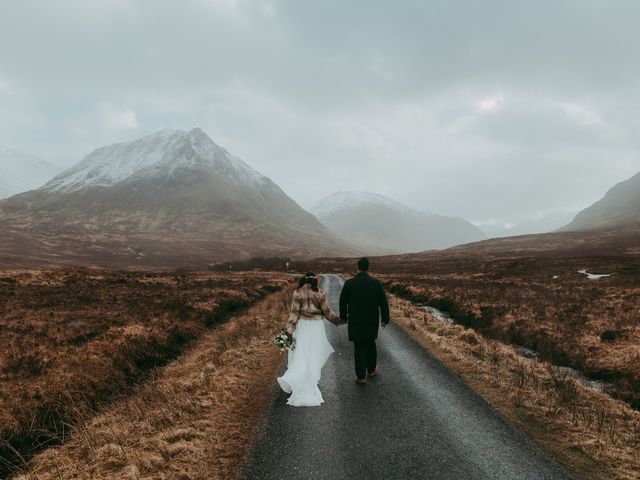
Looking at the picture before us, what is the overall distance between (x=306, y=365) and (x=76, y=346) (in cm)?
1058

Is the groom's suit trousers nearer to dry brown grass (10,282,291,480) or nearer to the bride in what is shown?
the bride

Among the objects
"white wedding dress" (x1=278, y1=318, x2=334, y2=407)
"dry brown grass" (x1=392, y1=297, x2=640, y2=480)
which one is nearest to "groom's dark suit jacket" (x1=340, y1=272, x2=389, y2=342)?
"white wedding dress" (x1=278, y1=318, x2=334, y2=407)

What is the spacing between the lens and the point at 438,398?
8.59 metres

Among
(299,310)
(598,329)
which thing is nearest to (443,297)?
(598,329)

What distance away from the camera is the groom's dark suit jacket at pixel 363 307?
9.38 m

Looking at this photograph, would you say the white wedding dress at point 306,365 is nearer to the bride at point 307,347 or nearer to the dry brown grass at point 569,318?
the bride at point 307,347

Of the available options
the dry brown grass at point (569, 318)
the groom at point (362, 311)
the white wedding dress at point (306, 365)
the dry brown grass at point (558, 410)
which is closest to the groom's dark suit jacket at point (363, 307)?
the groom at point (362, 311)

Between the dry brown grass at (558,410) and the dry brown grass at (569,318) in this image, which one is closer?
the dry brown grass at (558,410)

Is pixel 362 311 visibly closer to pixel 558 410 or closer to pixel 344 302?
pixel 344 302

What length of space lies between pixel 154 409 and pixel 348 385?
4.78m

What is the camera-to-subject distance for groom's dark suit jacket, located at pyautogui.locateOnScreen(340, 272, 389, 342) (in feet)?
30.8

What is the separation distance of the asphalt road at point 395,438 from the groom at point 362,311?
830 millimetres

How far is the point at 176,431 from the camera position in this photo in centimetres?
723

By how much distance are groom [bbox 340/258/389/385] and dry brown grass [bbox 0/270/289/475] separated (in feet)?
22.3
